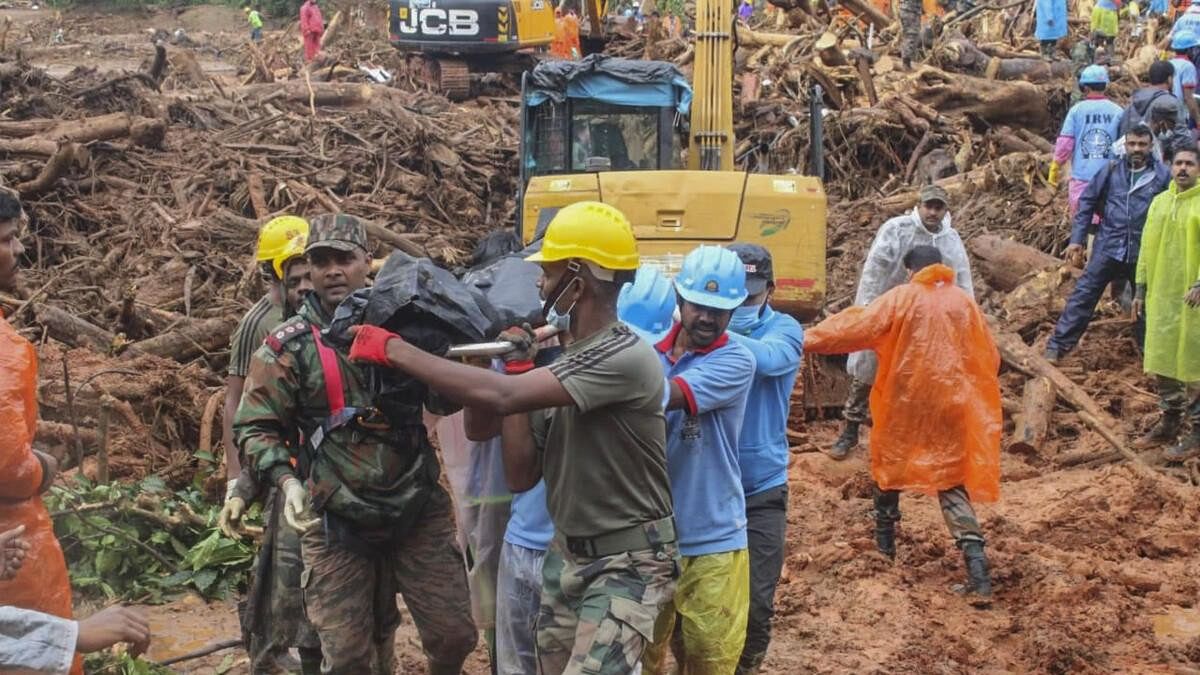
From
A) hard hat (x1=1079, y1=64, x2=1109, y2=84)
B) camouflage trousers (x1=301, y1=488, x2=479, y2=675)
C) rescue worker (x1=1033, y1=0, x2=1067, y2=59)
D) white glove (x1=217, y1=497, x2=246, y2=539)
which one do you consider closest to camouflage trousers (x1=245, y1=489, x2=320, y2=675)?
camouflage trousers (x1=301, y1=488, x2=479, y2=675)

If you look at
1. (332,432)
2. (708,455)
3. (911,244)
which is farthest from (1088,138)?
(332,432)

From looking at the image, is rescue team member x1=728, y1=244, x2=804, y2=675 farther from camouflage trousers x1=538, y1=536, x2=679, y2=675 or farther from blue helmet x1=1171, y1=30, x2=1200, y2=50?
blue helmet x1=1171, y1=30, x2=1200, y2=50

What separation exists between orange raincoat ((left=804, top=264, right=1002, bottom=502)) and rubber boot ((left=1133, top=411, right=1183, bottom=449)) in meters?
2.90

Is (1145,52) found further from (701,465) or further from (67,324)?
(701,465)

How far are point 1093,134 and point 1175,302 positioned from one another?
3.28m

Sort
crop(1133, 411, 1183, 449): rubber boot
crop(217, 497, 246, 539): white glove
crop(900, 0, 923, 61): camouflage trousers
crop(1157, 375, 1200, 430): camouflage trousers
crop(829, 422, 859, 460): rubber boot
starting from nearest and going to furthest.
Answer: crop(217, 497, 246, 539): white glove
crop(1157, 375, 1200, 430): camouflage trousers
crop(1133, 411, 1183, 449): rubber boot
crop(829, 422, 859, 460): rubber boot
crop(900, 0, 923, 61): camouflage trousers

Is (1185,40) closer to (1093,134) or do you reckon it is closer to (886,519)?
(1093,134)

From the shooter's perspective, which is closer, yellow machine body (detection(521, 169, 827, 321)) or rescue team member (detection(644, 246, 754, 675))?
rescue team member (detection(644, 246, 754, 675))

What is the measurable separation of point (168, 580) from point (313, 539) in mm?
2532

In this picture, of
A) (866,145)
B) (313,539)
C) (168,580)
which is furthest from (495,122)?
(313,539)

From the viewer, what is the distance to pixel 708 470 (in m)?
4.53

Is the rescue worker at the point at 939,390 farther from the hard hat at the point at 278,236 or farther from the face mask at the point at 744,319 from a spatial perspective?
the hard hat at the point at 278,236

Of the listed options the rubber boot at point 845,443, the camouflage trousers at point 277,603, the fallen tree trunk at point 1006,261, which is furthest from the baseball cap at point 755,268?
the fallen tree trunk at point 1006,261

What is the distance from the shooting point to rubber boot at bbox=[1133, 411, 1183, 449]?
30.0 feet
